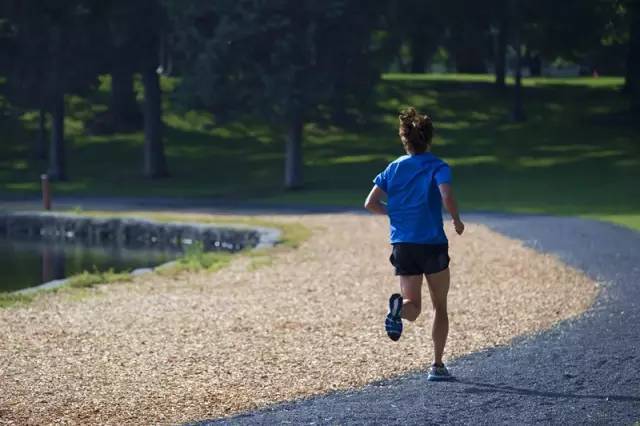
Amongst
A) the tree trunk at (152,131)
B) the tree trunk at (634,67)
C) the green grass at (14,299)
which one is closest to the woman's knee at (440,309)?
the green grass at (14,299)

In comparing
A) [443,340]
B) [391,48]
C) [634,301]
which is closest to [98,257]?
[634,301]

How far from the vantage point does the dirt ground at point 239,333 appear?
1028cm

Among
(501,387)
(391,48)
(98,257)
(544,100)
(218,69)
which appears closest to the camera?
(501,387)

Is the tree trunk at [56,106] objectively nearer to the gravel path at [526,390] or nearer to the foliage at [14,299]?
the foliage at [14,299]

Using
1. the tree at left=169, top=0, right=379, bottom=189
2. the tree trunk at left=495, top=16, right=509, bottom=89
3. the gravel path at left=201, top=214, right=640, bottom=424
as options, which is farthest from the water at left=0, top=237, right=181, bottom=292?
the tree trunk at left=495, top=16, right=509, bottom=89

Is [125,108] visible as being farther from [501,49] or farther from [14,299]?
[14,299]

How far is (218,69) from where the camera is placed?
4331 cm

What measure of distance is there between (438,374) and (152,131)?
38709 mm

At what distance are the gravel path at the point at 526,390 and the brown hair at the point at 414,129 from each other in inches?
68.8

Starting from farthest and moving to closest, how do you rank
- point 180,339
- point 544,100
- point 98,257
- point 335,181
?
point 544,100
point 335,181
point 98,257
point 180,339

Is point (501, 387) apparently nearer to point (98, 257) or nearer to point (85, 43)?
point (98, 257)

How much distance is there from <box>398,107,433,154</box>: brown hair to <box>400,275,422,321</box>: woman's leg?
95 centimetres

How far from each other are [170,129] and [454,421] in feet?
166

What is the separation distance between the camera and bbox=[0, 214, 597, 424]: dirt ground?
10.3 m
